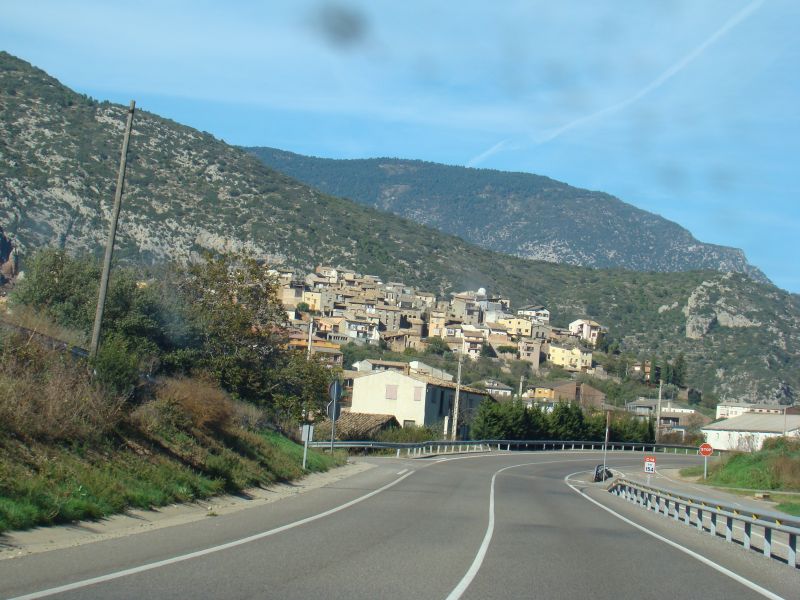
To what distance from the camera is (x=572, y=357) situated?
515 feet

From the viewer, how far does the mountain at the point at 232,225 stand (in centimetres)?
9250

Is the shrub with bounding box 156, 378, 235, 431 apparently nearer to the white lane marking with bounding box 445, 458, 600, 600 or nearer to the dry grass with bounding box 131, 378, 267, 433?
the dry grass with bounding box 131, 378, 267, 433

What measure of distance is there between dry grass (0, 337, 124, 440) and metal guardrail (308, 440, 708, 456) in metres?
22.1

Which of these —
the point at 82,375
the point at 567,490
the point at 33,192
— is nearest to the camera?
the point at 82,375

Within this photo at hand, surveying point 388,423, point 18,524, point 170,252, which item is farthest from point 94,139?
point 18,524

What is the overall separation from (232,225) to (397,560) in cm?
11875

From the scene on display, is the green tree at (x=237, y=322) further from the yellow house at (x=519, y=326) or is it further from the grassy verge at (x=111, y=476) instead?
the yellow house at (x=519, y=326)

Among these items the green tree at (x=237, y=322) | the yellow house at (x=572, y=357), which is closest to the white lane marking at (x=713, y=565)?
the green tree at (x=237, y=322)

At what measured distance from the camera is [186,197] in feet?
405

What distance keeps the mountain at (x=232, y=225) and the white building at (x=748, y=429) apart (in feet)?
167

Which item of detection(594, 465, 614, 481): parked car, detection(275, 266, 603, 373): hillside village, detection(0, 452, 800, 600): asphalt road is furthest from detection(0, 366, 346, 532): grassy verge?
detection(275, 266, 603, 373): hillside village

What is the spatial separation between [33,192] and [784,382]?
111m

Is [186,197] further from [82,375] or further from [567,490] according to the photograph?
[82,375]

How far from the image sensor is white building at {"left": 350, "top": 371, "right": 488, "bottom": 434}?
2958 inches
